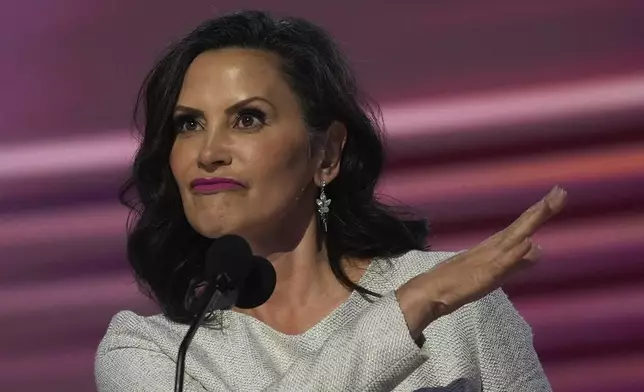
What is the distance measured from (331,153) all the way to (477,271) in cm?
46

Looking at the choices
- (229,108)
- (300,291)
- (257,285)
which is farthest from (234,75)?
(257,285)

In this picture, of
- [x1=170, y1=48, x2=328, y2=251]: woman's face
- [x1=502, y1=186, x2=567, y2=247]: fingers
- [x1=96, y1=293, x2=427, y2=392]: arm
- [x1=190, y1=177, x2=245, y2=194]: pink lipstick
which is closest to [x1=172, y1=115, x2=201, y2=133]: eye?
[x1=170, y1=48, x2=328, y2=251]: woman's face

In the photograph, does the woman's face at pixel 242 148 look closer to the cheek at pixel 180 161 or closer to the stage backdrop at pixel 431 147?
the cheek at pixel 180 161

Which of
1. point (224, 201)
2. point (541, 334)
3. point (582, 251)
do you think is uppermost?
point (224, 201)

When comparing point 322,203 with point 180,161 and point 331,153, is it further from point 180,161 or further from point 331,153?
point 180,161

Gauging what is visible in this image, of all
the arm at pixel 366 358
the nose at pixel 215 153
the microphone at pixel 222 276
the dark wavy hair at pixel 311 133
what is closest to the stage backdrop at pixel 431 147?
the dark wavy hair at pixel 311 133

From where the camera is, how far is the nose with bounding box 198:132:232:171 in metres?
1.34

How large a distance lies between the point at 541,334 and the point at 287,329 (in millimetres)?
449

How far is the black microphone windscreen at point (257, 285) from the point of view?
1064 millimetres

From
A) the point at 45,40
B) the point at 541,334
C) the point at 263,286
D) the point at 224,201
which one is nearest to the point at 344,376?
the point at 263,286

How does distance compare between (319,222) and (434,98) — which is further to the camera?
(434,98)

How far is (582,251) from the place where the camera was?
1.69 m

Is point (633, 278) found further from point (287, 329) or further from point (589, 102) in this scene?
point (287, 329)

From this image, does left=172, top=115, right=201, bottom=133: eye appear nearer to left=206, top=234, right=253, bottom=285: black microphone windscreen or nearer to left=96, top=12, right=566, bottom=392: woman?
left=96, top=12, right=566, bottom=392: woman
